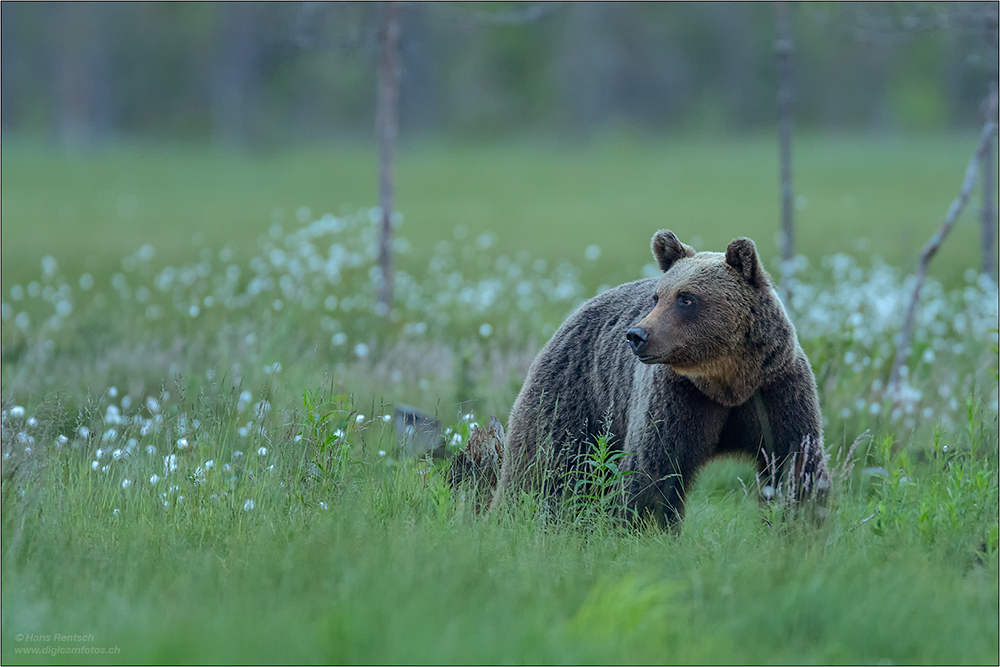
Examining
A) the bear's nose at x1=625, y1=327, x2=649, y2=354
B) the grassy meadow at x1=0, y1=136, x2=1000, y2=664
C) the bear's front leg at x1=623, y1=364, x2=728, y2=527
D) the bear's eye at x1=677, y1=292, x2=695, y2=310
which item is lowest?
the grassy meadow at x1=0, y1=136, x2=1000, y2=664

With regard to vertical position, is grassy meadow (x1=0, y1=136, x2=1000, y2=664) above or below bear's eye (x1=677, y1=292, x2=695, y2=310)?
below

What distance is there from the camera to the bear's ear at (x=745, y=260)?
4559 mm

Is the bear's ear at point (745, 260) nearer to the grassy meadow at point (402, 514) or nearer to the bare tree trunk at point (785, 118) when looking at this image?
the grassy meadow at point (402, 514)

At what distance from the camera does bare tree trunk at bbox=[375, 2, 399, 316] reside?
398 inches

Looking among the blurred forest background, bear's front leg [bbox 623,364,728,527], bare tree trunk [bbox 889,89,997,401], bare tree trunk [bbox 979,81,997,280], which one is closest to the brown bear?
bear's front leg [bbox 623,364,728,527]

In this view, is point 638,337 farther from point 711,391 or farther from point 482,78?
point 482,78

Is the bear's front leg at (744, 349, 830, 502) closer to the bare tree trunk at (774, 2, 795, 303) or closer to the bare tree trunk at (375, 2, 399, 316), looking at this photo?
the bare tree trunk at (774, 2, 795, 303)

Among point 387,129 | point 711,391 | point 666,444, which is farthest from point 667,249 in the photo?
point 387,129

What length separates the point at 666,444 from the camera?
452 centimetres

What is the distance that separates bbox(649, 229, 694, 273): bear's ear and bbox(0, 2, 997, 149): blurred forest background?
44696mm

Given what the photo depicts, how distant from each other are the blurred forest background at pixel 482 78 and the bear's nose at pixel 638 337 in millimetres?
45532

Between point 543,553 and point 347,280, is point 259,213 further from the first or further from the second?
point 543,553

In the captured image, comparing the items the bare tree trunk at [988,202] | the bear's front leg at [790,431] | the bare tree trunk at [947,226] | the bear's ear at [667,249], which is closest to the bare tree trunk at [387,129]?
the bare tree trunk at [947,226]

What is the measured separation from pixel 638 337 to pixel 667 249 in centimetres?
84
